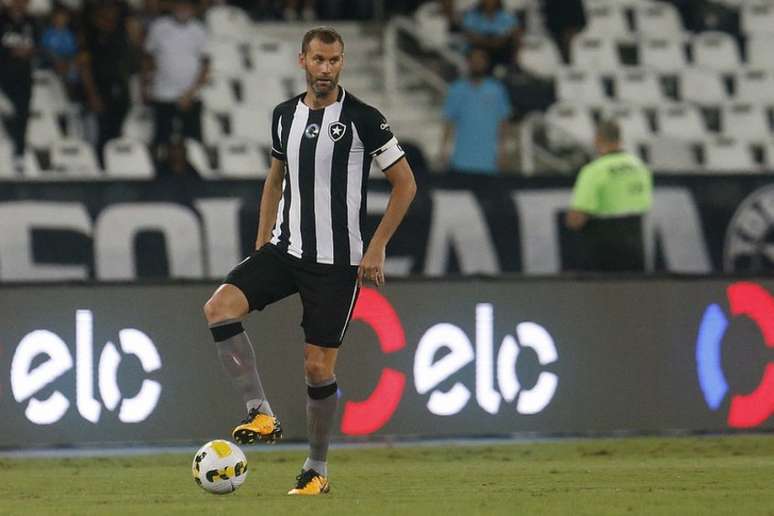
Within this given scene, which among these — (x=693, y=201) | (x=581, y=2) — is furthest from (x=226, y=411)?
(x=581, y=2)

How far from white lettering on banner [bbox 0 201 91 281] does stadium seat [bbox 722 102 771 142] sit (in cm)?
722

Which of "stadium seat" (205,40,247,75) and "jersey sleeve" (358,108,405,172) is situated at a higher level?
"jersey sleeve" (358,108,405,172)

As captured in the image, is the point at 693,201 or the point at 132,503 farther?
the point at 693,201

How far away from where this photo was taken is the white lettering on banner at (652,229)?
13586 mm

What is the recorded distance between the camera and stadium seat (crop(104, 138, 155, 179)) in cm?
1470

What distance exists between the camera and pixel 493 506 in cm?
742

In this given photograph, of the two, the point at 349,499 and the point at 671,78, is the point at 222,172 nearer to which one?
the point at 671,78

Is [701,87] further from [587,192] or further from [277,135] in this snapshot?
[277,135]

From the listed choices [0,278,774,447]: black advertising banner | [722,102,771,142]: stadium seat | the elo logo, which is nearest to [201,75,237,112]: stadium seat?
[722,102,771,142]: stadium seat

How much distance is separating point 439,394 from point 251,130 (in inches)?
221

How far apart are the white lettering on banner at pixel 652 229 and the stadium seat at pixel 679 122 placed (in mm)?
3620

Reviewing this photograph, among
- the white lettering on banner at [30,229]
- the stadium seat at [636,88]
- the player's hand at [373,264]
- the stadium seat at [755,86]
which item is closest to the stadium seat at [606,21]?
the stadium seat at [636,88]

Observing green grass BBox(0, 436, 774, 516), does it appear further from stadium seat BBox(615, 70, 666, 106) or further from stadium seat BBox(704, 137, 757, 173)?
stadium seat BBox(615, 70, 666, 106)

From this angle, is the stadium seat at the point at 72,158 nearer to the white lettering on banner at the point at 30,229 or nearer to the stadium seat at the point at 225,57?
the white lettering on banner at the point at 30,229
